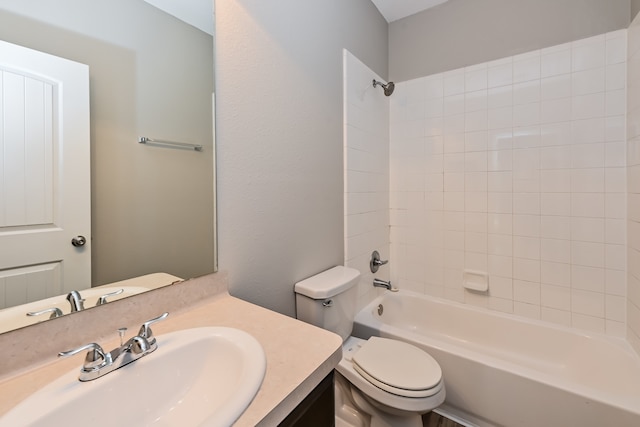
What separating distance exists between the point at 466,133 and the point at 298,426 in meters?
2.02

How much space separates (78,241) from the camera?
0.71 meters

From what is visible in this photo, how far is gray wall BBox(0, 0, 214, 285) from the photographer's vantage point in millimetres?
689

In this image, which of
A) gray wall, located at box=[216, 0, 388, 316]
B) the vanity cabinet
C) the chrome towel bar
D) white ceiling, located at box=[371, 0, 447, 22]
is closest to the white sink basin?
the vanity cabinet

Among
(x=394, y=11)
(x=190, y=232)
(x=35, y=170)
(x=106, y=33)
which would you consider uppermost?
(x=394, y=11)

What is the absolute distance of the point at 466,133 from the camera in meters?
1.95

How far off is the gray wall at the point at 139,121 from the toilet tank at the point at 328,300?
1.60 ft

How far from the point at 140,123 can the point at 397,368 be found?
1.36 m

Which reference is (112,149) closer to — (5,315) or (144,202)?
(144,202)

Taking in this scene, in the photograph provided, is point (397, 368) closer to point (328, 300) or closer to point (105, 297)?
point (328, 300)

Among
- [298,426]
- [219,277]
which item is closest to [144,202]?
[219,277]

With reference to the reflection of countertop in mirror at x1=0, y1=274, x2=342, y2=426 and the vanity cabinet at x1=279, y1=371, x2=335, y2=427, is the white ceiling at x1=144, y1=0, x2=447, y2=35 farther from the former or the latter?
the vanity cabinet at x1=279, y1=371, x2=335, y2=427

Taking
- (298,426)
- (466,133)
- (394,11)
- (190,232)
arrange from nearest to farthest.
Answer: (298,426), (190,232), (466,133), (394,11)

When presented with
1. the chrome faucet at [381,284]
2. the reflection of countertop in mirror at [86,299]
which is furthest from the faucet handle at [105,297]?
the chrome faucet at [381,284]

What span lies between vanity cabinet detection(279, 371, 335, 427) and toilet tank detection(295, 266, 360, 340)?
0.56 metres
